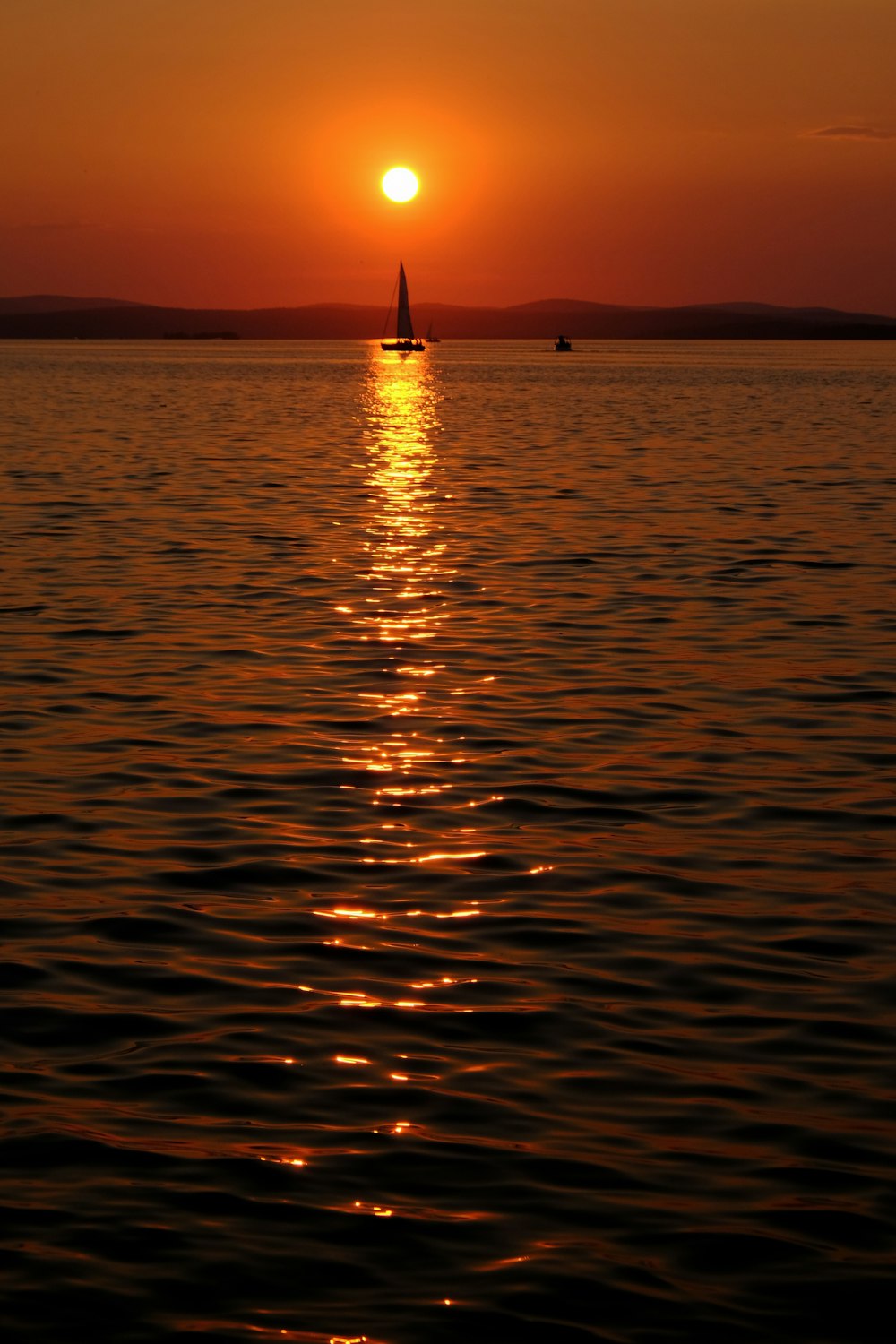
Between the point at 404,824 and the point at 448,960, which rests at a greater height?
the point at 448,960

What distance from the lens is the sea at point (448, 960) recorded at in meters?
6.94

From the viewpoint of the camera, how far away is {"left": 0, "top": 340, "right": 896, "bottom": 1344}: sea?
6941 mm

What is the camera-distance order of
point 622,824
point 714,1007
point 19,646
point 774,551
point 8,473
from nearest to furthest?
point 714,1007
point 622,824
point 19,646
point 774,551
point 8,473

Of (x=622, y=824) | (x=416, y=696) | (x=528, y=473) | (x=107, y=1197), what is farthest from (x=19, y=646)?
(x=528, y=473)

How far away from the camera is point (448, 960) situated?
1032 cm

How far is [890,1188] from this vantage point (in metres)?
7.60

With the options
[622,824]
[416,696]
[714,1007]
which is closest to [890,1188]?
[714,1007]

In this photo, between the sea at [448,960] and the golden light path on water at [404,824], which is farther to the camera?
the golden light path on water at [404,824]

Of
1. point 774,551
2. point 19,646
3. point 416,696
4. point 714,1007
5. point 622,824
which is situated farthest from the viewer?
point 774,551

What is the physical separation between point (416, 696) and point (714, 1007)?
342 inches

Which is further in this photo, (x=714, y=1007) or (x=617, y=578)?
(x=617, y=578)

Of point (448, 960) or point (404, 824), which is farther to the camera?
point (404, 824)

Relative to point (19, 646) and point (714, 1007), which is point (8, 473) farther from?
point (714, 1007)

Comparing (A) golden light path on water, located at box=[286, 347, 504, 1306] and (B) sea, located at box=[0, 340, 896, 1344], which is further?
(A) golden light path on water, located at box=[286, 347, 504, 1306]
